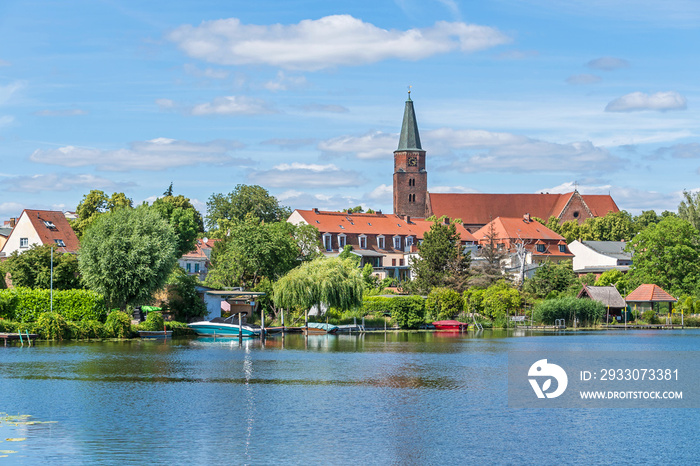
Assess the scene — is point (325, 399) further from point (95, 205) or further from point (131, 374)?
point (95, 205)

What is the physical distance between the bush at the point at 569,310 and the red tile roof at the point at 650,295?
26.0 ft

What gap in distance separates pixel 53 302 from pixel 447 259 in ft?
151

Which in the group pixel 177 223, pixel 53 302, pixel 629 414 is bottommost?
pixel 629 414

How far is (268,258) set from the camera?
7994 cm

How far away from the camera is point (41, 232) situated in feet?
290

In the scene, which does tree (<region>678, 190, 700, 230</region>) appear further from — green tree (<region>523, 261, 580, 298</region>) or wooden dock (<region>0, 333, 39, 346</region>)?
wooden dock (<region>0, 333, 39, 346</region>)

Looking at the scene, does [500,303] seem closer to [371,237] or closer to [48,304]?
[371,237]

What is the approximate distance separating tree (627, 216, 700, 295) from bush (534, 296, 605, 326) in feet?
44.4

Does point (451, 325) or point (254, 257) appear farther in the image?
point (451, 325)

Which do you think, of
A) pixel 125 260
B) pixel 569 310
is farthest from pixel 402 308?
pixel 125 260

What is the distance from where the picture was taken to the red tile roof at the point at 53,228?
8812cm

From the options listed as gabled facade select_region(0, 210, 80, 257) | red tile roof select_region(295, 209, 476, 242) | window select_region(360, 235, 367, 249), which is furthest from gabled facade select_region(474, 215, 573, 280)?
gabled facade select_region(0, 210, 80, 257)

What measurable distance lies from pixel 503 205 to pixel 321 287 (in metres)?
105

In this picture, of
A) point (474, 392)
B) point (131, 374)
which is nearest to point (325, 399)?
point (474, 392)
